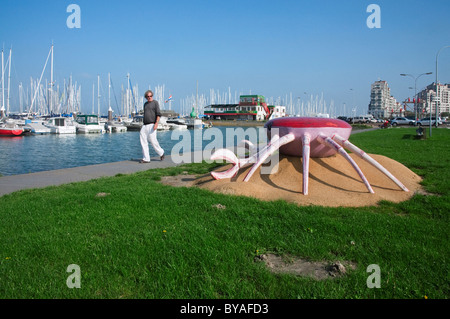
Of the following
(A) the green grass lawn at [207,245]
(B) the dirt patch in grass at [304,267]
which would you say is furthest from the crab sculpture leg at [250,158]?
(B) the dirt patch in grass at [304,267]

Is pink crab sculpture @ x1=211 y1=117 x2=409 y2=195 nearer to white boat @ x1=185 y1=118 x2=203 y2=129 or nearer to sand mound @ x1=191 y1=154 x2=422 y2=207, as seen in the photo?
sand mound @ x1=191 y1=154 x2=422 y2=207

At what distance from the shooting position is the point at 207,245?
149 inches

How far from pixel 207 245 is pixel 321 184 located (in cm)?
343

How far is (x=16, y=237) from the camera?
409 cm

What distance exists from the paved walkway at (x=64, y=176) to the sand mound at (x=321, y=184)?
3223 millimetres

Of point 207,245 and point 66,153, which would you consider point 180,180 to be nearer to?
point 207,245

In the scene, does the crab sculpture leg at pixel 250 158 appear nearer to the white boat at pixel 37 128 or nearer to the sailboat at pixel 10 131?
the sailboat at pixel 10 131

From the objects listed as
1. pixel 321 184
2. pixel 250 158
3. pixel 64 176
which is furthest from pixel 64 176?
pixel 321 184

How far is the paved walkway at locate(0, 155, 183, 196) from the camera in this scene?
24.9 ft

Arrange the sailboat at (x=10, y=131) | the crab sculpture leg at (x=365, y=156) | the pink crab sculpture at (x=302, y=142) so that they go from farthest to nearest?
the sailboat at (x=10, y=131)
the pink crab sculpture at (x=302, y=142)
the crab sculpture leg at (x=365, y=156)

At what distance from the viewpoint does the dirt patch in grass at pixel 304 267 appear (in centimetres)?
324

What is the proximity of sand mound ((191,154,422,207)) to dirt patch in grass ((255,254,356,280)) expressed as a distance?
217 centimetres

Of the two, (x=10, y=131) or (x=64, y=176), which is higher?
(x=10, y=131)
